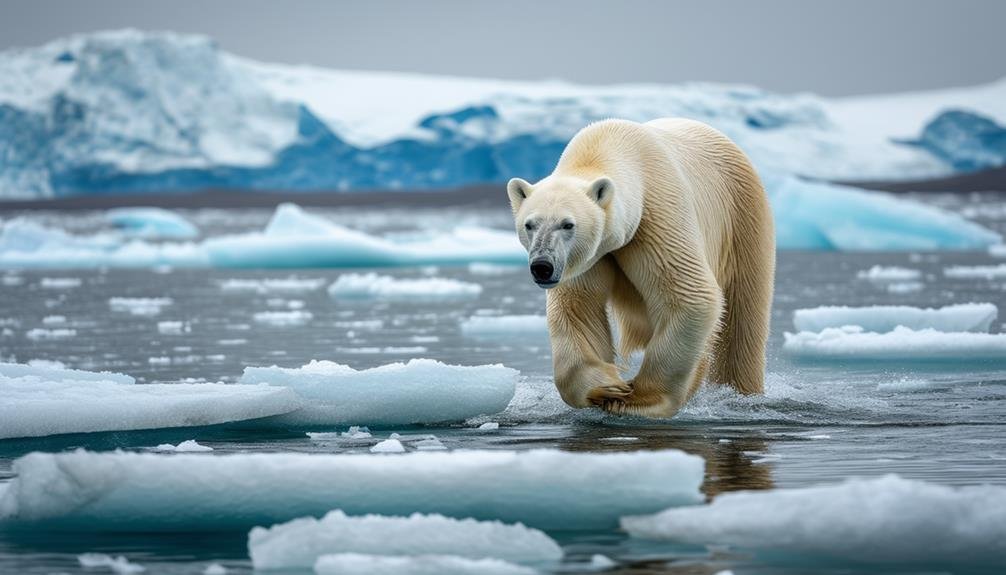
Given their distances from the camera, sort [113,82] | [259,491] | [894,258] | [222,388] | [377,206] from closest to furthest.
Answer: [259,491]
[222,388]
[894,258]
[113,82]
[377,206]

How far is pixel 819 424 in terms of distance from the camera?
4.62 m

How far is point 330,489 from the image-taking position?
121 inches

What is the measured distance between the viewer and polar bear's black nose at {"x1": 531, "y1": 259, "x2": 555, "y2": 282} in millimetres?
4031

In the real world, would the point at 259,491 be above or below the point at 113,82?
below

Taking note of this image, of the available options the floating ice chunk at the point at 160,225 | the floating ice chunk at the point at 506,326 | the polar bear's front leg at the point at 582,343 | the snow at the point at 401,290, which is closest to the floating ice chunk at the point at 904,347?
the floating ice chunk at the point at 506,326

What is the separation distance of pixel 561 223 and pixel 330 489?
136 cm

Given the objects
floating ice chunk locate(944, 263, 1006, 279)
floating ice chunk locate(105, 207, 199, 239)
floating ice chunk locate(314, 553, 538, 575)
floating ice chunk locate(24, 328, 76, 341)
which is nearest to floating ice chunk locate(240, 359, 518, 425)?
floating ice chunk locate(314, 553, 538, 575)

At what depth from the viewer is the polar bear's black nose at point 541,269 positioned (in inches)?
159

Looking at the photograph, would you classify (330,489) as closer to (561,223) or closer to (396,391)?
(561,223)

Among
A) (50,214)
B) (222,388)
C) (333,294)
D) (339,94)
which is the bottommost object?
(222,388)

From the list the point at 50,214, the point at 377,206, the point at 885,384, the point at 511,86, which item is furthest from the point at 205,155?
the point at 885,384

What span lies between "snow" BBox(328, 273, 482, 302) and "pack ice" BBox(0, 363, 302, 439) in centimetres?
742

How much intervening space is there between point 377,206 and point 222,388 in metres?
58.4

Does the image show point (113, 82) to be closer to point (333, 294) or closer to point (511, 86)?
point (511, 86)
